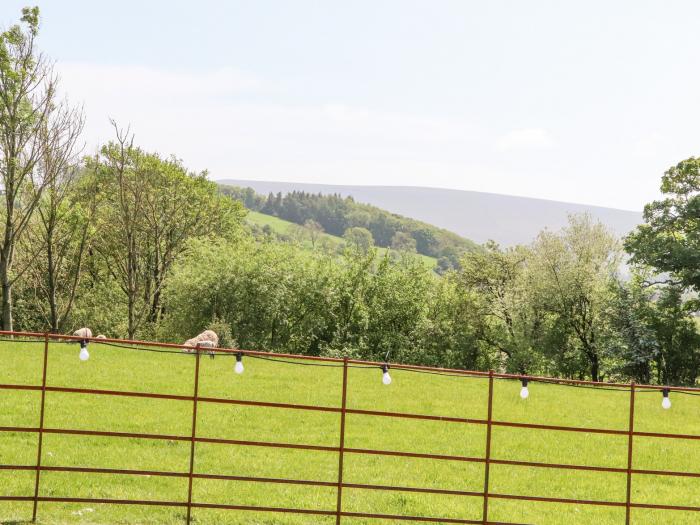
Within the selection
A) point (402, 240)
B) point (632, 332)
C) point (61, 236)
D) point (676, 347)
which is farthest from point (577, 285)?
point (402, 240)

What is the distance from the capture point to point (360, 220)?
15288cm

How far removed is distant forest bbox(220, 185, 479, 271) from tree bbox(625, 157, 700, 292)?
254ft

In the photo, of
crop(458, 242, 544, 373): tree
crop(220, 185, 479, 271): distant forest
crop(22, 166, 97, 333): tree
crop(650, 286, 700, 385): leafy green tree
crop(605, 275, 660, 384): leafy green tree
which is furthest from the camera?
crop(220, 185, 479, 271): distant forest

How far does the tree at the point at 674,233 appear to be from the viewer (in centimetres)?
3878

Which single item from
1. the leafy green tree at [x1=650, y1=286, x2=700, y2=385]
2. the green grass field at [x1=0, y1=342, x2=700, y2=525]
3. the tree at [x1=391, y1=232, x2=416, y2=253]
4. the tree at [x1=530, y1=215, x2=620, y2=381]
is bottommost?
the green grass field at [x1=0, y1=342, x2=700, y2=525]

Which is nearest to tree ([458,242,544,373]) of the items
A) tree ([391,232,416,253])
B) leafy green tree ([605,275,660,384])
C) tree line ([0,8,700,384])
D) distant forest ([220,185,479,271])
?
tree line ([0,8,700,384])

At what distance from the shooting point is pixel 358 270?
4788 centimetres

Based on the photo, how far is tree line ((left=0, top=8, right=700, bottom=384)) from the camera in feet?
121

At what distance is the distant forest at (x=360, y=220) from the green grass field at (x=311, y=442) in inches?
3633

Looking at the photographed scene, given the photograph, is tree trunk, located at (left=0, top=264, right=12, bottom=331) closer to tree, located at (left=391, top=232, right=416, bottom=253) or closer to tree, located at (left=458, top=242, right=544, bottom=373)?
tree, located at (left=458, top=242, right=544, bottom=373)

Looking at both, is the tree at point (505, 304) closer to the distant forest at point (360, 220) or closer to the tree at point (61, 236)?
the tree at point (61, 236)

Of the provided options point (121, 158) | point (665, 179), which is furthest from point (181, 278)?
point (665, 179)

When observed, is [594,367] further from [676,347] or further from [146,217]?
[146,217]

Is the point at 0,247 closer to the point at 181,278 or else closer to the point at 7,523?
the point at 181,278
